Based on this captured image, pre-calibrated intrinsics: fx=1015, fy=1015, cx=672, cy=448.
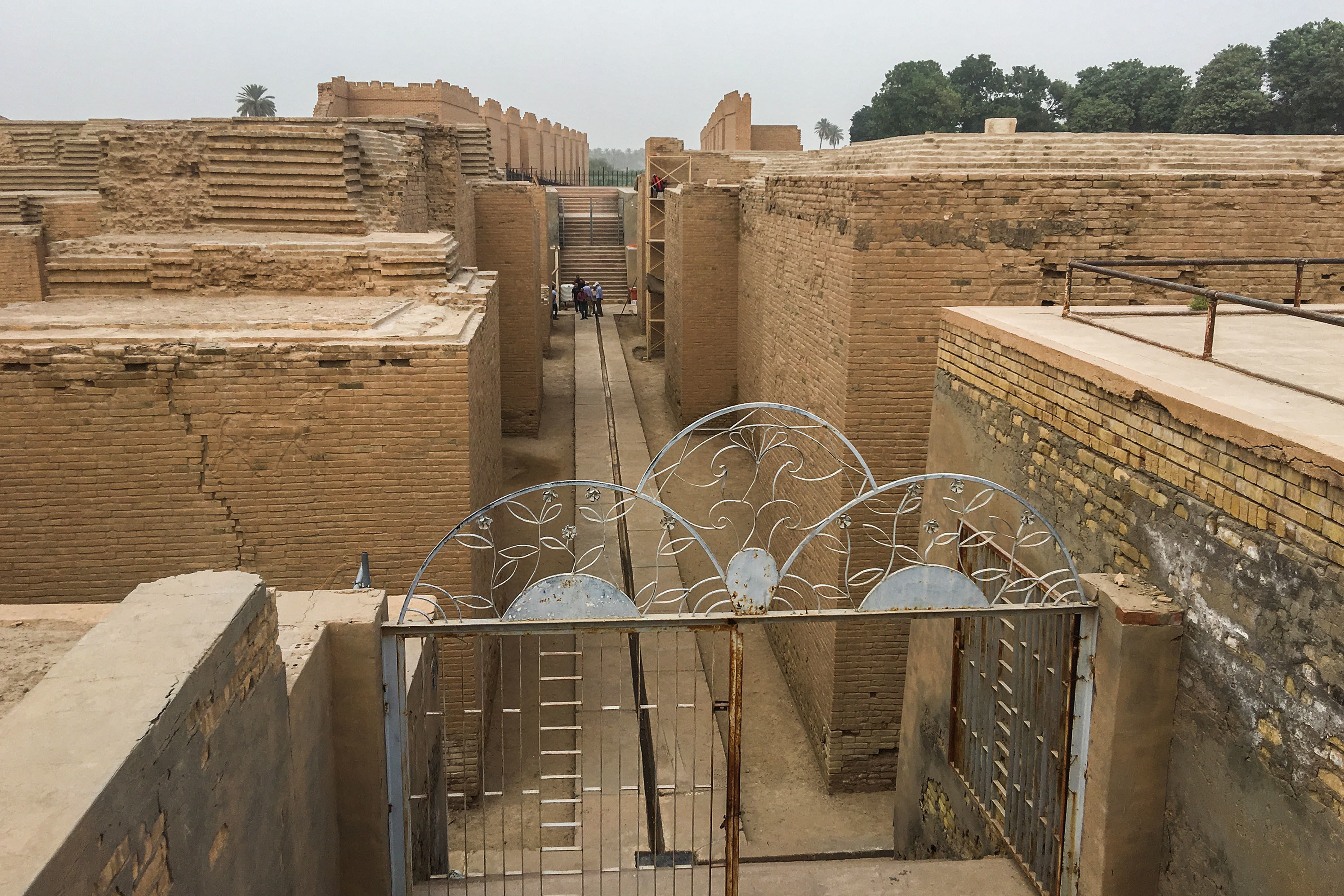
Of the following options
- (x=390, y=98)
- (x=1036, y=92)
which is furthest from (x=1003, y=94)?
(x=390, y=98)

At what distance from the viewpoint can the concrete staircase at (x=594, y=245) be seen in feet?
105

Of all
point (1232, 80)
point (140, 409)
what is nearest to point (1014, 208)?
point (140, 409)

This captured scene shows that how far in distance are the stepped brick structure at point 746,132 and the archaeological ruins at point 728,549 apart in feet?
62.9

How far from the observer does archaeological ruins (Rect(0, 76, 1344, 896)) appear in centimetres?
335

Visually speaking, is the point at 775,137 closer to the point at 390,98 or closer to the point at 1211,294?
the point at 390,98

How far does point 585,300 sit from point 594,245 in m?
5.62

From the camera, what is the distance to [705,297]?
15.5m

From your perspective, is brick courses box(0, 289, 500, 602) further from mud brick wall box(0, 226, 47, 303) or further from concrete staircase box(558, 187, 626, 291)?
concrete staircase box(558, 187, 626, 291)

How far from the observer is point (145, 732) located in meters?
2.56

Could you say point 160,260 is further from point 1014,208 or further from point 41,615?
point 1014,208

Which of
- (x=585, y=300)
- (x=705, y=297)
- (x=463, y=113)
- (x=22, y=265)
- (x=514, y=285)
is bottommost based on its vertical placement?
(x=585, y=300)

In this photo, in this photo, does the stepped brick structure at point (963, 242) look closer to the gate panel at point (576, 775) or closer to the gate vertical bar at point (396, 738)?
the gate panel at point (576, 775)

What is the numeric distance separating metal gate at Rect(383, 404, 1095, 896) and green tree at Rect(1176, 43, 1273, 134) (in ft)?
119

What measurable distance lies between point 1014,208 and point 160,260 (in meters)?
7.25
